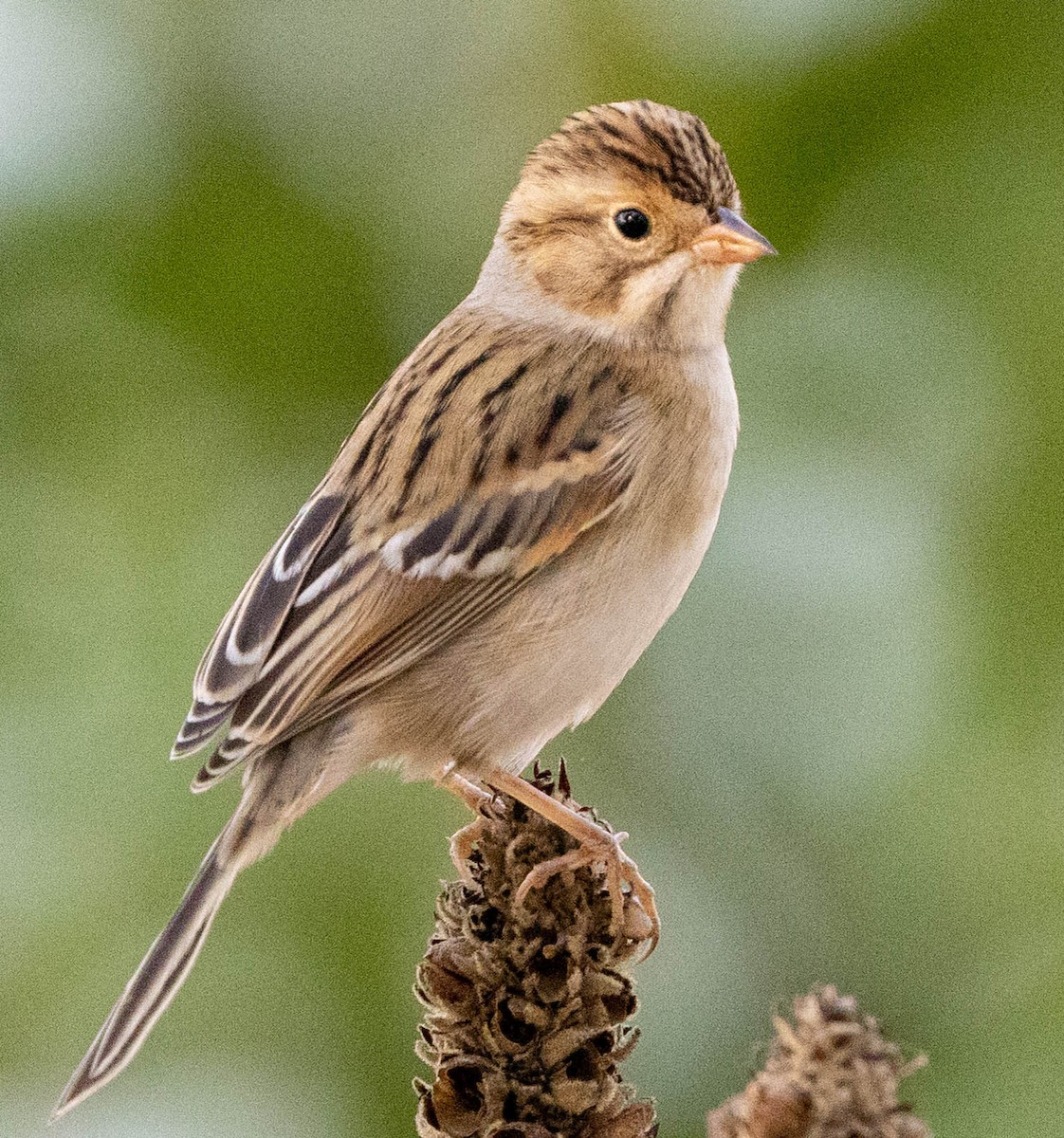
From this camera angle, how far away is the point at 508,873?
1.52 meters

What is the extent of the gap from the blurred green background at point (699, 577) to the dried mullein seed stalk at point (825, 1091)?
101 centimetres

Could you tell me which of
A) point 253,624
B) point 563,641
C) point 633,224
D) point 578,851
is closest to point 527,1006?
point 578,851

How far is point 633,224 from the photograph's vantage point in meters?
2.18

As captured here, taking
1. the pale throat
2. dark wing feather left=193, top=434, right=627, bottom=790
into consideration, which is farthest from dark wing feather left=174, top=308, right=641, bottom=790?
the pale throat

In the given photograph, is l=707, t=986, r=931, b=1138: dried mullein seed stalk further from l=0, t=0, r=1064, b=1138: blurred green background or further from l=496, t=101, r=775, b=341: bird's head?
l=496, t=101, r=775, b=341: bird's head

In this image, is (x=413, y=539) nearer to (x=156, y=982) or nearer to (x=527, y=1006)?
(x=156, y=982)

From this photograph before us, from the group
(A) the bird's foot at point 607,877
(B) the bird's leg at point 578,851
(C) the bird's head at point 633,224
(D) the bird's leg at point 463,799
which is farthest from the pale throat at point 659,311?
(A) the bird's foot at point 607,877

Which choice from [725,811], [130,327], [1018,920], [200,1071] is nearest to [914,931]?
[1018,920]

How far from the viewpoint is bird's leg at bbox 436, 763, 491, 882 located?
204 cm

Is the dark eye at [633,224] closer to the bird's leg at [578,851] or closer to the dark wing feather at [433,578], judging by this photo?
the dark wing feather at [433,578]

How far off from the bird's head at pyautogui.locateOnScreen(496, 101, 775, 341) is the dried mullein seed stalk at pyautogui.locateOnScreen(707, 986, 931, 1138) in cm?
113

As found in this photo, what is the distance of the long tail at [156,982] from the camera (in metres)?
1.64

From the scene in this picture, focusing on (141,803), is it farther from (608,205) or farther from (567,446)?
(608,205)

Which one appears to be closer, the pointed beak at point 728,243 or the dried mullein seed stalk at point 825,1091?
the dried mullein seed stalk at point 825,1091
